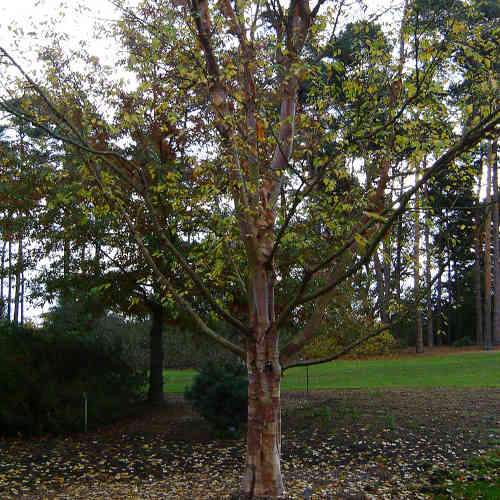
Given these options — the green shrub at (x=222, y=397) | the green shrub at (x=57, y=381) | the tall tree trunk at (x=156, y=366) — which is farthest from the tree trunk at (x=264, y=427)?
the tall tree trunk at (x=156, y=366)

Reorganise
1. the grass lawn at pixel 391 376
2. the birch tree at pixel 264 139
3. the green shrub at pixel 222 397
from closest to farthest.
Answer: the birch tree at pixel 264 139 < the green shrub at pixel 222 397 < the grass lawn at pixel 391 376

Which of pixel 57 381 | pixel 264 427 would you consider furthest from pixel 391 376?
pixel 264 427

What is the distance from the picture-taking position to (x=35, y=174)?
31.0 ft

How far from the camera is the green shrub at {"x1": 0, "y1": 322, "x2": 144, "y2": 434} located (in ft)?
31.3

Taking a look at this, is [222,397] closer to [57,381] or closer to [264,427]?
[57,381]

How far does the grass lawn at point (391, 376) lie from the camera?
14.1 meters

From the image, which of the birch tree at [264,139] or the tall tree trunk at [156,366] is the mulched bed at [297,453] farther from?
the birch tree at [264,139]

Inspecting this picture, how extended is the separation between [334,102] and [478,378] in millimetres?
11434

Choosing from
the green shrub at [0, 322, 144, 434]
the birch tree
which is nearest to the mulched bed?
the green shrub at [0, 322, 144, 434]

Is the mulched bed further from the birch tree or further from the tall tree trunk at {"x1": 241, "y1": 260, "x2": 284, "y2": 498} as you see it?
the birch tree

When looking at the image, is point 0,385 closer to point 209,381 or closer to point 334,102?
point 209,381

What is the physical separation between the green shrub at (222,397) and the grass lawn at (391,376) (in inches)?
188

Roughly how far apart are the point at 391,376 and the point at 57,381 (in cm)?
971

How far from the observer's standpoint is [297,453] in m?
7.89
